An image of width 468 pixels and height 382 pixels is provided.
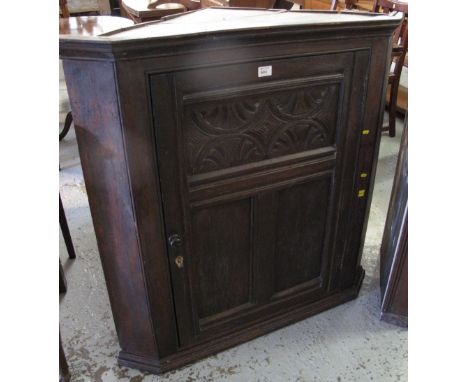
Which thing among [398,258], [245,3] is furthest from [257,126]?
[245,3]

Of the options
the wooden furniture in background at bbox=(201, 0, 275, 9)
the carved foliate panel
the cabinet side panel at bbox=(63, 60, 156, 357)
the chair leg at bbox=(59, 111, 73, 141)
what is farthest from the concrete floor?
the wooden furniture in background at bbox=(201, 0, 275, 9)

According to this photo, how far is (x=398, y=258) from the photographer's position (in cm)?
162

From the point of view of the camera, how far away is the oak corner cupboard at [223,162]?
1.08 metres

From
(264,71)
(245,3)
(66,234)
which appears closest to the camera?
(264,71)

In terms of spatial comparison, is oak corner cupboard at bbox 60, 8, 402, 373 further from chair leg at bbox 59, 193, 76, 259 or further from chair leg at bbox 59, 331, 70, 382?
chair leg at bbox 59, 193, 76, 259

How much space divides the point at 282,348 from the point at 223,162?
0.84 metres

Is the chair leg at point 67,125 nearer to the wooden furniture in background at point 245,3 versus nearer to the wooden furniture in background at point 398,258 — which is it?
the wooden furniture in background at point 245,3

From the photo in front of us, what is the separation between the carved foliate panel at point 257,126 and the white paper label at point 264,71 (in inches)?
2.4

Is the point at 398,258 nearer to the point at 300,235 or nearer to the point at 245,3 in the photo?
the point at 300,235

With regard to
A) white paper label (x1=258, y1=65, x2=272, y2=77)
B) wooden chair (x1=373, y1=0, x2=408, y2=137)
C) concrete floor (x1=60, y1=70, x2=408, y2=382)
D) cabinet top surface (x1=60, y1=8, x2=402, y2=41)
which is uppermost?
cabinet top surface (x1=60, y1=8, x2=402, y2=41)

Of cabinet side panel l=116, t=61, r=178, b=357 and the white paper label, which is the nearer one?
cabinet side panel l=116, t=61, r=178, b=357

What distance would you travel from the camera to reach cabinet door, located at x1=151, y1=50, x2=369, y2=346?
118 centimetres
